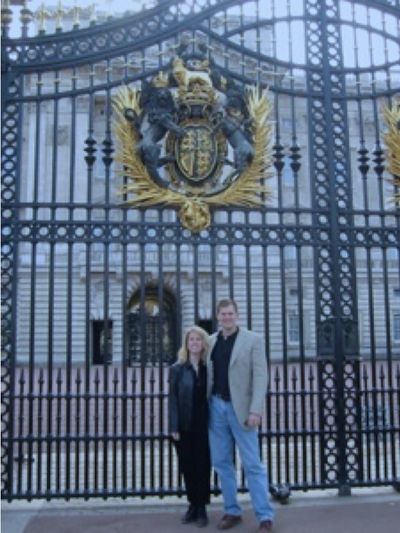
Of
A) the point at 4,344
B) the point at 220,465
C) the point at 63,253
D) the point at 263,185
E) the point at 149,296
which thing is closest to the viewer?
the point at 220,465

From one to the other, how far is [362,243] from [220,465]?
3101 mm

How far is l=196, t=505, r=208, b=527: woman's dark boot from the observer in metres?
5.71

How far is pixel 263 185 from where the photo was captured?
7.06 metres

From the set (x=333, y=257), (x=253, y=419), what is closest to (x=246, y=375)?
(x=253, y=419)

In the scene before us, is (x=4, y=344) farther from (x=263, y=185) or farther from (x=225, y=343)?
(x=263, y=185)

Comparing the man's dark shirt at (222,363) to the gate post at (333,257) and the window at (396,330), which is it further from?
the window at (396,330)

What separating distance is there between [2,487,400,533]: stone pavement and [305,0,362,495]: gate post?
373 millimetres

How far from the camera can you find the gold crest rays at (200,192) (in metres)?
6.86

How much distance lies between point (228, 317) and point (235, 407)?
2.58 feet

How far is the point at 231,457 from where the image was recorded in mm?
5668

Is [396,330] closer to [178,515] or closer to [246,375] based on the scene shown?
[178,515]

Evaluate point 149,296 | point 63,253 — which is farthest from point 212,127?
point 149,296

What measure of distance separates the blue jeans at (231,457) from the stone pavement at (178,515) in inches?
10.2

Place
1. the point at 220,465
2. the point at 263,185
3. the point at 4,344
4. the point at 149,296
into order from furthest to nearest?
the point at 149,296 → the point at 263,185 → the point at 4,344 → the point at 220,465
